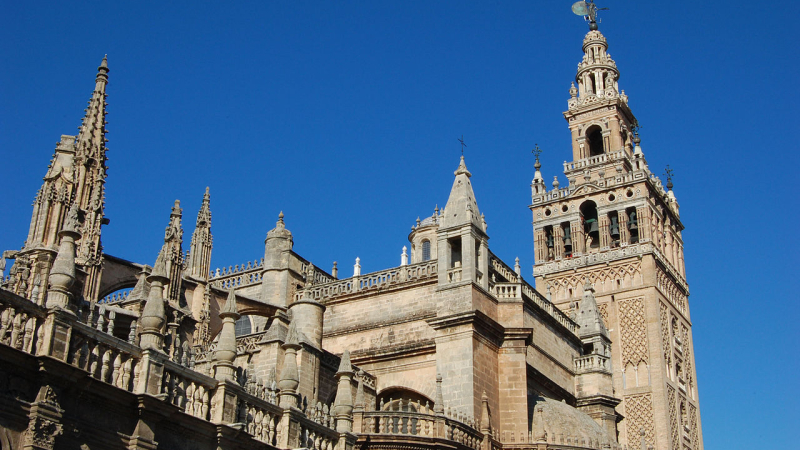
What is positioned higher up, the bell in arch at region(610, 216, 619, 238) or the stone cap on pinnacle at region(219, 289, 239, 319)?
the bell in arch at region(610, 216, 619, 238)

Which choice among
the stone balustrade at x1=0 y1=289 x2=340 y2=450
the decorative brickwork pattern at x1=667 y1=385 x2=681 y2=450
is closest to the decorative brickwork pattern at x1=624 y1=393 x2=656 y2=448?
the decorative brickwork pattern at x1=667 y1=385 x2=681 y2=450

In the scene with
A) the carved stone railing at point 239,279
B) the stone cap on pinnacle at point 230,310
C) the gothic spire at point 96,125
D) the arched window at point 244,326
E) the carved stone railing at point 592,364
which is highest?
the gothic spire at point 96,125

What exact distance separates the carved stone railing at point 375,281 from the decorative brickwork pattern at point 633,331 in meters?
18.4

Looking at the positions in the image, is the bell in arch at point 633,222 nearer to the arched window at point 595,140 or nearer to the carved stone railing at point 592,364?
the arched window at point 595,140

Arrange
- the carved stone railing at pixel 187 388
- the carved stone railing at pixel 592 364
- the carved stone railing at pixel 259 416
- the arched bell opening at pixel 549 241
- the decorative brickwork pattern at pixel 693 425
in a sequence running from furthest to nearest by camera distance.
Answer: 1. the arched bell opening at pixel 549 241
2. the decorative brickwork pattern at pixel 693 425
3. the carved stone railing at pixel 592 364
4. the carved stone railing at pixel 259 416
5. the carved stone railing at pixel 187 388

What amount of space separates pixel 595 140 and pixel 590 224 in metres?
6.61

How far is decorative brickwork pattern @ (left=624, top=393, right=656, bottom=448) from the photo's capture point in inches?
1602

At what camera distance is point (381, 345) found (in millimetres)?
27531

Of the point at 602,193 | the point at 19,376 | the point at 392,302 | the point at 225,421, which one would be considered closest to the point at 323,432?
the point at 225,421

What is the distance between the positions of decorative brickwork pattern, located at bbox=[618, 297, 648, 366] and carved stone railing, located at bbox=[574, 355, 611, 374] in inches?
457

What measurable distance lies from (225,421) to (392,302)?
13.3 metres

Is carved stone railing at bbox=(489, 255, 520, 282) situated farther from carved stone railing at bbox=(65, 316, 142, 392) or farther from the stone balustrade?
carved stone railing at bbox=(65, 316, 142, 392)

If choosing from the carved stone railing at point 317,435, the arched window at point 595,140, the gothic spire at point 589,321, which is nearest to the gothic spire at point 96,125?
the carved stone railing at point 317,435

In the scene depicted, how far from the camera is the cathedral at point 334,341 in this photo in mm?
12695
